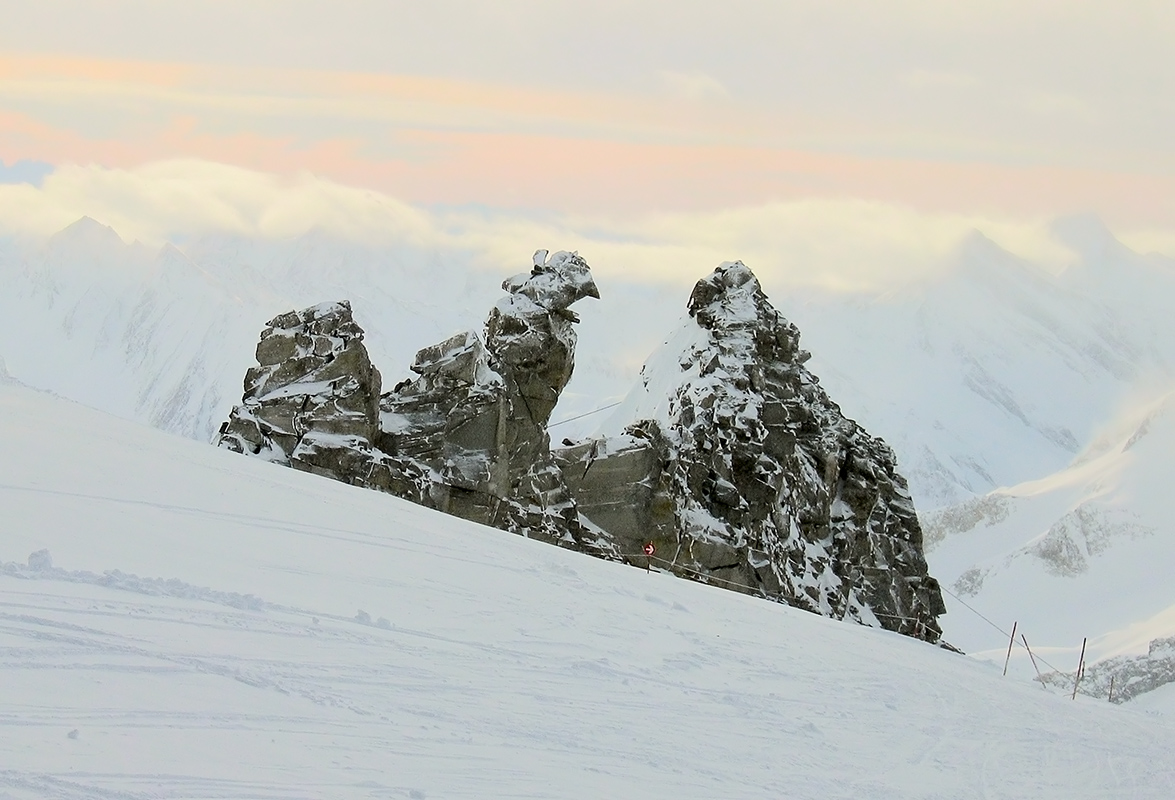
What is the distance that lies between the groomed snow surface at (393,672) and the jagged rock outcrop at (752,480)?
1431 cm

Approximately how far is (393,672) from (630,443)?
23549mm

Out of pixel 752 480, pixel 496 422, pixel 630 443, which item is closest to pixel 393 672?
pixel 496 422

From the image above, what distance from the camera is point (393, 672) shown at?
1017 centimetres

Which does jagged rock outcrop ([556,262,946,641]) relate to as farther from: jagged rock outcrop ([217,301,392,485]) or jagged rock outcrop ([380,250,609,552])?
jagged rock outcrop ([217,301,392,485])

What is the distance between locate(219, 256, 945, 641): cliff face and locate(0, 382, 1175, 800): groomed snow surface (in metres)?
10.5

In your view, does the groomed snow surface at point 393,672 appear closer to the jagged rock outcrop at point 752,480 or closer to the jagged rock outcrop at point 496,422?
the jagged rock outcrop at point 496,422

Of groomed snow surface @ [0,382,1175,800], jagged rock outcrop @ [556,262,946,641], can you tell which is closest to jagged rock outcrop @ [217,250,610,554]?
jagged rock outcrop @ [556,262,946,641]

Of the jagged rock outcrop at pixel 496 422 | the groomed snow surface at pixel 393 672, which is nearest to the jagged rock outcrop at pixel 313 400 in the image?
the jagged rock outcrop at pixel 496 422

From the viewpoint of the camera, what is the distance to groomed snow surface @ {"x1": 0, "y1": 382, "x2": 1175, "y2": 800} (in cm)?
809

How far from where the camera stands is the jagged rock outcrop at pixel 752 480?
3309cm

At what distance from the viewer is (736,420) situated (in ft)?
120

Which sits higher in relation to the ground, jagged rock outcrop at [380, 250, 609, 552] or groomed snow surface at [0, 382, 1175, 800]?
jagged rock outcrop at [380, 250, 609, 552]

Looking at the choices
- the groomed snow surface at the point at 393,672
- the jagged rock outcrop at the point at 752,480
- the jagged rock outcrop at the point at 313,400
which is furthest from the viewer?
the jagged rock outcrop at the point at 752,480

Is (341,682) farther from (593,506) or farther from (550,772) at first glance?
(593,506)
